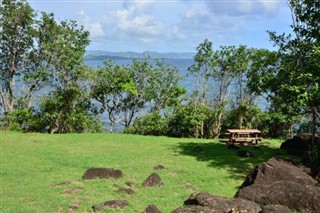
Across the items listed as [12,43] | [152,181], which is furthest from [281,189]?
[12,43]

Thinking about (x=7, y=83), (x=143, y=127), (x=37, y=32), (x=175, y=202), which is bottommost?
(x=175, y=202)

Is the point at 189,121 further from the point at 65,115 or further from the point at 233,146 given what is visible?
the point at 65,115

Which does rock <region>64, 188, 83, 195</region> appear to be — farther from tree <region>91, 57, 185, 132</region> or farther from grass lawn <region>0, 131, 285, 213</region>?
tree <region>91, 57, 185, 132</region>

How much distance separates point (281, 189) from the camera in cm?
1010

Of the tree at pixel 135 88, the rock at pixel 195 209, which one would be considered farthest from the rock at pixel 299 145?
the rock at pixel 195 209

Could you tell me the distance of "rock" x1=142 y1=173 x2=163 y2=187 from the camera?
12332 mm

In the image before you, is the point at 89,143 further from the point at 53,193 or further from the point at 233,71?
the point at 233,71

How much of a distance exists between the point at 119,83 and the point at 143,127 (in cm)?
337

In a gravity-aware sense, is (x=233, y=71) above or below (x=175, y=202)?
above

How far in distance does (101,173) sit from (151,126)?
11470 mm

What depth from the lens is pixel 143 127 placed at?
24453 millimetres

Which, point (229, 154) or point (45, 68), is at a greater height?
point (45, 68)

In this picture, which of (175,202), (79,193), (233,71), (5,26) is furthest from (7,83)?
(175,202)

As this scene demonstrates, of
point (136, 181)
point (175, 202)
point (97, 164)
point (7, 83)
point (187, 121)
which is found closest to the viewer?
point (175, 202)
